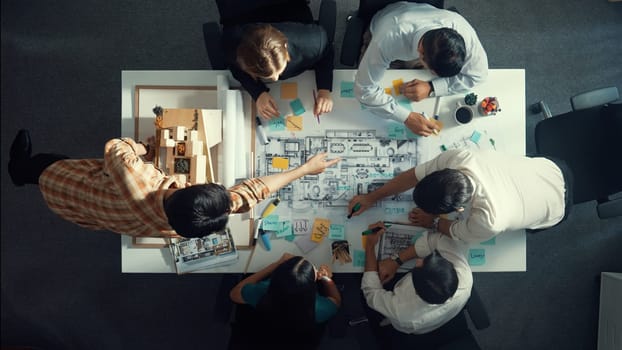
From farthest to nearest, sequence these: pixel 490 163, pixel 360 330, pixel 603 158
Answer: pixel 360 330 < pixel 603 158 < pixel 490 163

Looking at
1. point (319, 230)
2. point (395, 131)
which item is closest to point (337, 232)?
point (319, 230)

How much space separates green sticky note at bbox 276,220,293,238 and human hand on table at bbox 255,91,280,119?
549 millimetres

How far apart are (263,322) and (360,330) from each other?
958mm

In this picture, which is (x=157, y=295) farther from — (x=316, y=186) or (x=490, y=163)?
(x=490, y=163)

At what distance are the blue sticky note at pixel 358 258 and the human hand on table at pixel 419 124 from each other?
0.67 metres

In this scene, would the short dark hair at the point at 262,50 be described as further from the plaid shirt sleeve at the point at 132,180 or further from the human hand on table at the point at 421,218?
the human hand on table at the point at 421,218

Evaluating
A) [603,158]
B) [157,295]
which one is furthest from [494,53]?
[157,295]

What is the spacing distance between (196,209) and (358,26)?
1.32 metres

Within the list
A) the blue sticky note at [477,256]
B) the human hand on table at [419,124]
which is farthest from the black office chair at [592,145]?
the human hand on table at [419,124]

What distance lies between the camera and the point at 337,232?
1.98 metres

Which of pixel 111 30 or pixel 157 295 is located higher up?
pixel 111 30

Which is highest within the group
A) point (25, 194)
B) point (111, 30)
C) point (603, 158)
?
point (111, 30)

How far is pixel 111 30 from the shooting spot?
282 centimetres

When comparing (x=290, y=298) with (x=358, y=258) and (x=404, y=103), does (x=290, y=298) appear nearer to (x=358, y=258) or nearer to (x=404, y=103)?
(x=358, y=258)
